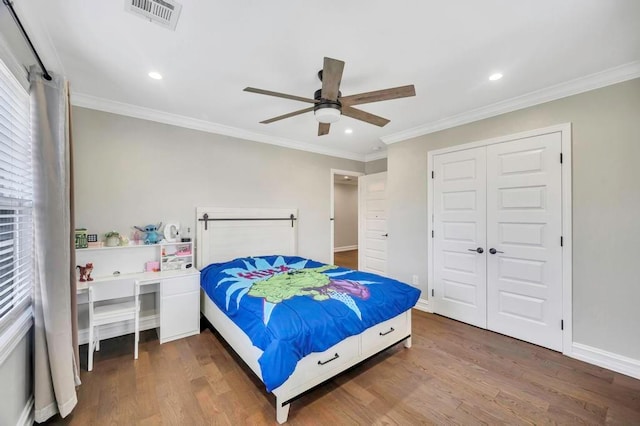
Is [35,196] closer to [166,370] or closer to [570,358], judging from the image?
[166,370]

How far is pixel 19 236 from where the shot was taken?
1724 mm

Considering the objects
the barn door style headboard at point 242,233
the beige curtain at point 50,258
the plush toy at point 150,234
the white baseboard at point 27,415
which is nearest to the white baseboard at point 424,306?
the barn door style headboard at point 242,233

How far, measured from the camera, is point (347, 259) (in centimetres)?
765

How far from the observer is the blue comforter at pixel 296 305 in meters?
1.73

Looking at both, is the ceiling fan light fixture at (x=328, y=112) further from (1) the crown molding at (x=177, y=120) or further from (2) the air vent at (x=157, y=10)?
(1) the crown molding at (x=177, y=120)

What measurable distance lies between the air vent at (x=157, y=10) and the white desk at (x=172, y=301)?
7.48 feet

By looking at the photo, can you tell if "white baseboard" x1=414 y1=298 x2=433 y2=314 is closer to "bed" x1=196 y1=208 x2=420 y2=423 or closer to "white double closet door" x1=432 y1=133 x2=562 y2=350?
"white double closet door" x1=432 y1=133 x2=562 y2=350

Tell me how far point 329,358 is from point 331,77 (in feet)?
6.76

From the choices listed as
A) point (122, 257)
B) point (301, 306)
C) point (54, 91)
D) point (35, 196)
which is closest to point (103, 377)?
point (122, 257)

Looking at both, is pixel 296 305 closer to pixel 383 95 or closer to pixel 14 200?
pixel 383 95

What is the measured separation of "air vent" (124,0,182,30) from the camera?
155cm

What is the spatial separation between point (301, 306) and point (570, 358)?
265cm

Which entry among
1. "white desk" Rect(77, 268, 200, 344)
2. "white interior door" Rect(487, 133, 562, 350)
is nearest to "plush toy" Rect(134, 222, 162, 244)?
"white desk" Rect(77, 268, 200, 344)

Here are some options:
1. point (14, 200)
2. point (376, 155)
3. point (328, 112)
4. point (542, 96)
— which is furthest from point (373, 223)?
point (14, 200)
